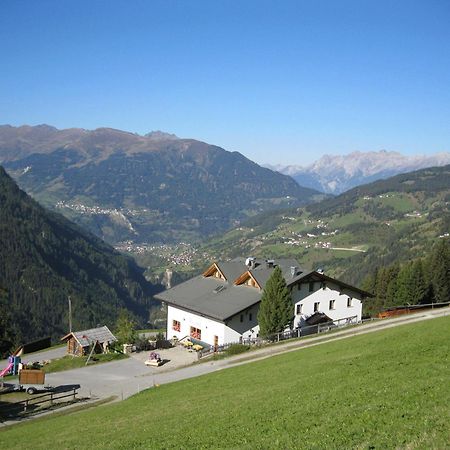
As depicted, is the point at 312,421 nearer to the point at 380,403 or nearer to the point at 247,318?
the point at 380,403

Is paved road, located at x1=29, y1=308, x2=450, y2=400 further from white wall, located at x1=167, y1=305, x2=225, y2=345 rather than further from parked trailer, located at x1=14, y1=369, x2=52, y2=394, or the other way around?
white wall, located at x1=167, y1=305, x2=225, y2=345

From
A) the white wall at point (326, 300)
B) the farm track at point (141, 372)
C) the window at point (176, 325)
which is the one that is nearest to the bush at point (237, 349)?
the farm track at point (141, 372)

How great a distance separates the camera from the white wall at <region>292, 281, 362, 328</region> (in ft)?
190

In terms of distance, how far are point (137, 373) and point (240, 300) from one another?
1463 centimetres

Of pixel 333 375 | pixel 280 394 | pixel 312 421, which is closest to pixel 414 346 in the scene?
pixel 333 375

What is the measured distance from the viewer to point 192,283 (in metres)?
64.9

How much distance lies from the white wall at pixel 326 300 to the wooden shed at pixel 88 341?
20666 millimetres

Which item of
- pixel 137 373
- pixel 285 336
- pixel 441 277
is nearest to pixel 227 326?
pixel 285 336

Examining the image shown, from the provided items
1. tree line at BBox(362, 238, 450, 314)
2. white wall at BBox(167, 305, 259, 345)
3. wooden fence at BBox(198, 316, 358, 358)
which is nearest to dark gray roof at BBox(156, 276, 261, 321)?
white wall at BBox(167, 305, 259, 345)

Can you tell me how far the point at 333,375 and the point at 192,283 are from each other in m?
40.4

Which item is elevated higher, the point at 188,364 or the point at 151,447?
the point at 151,447

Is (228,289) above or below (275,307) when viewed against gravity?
above

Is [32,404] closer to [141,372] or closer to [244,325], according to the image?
[141,372]

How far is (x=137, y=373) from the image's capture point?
45438 mm
